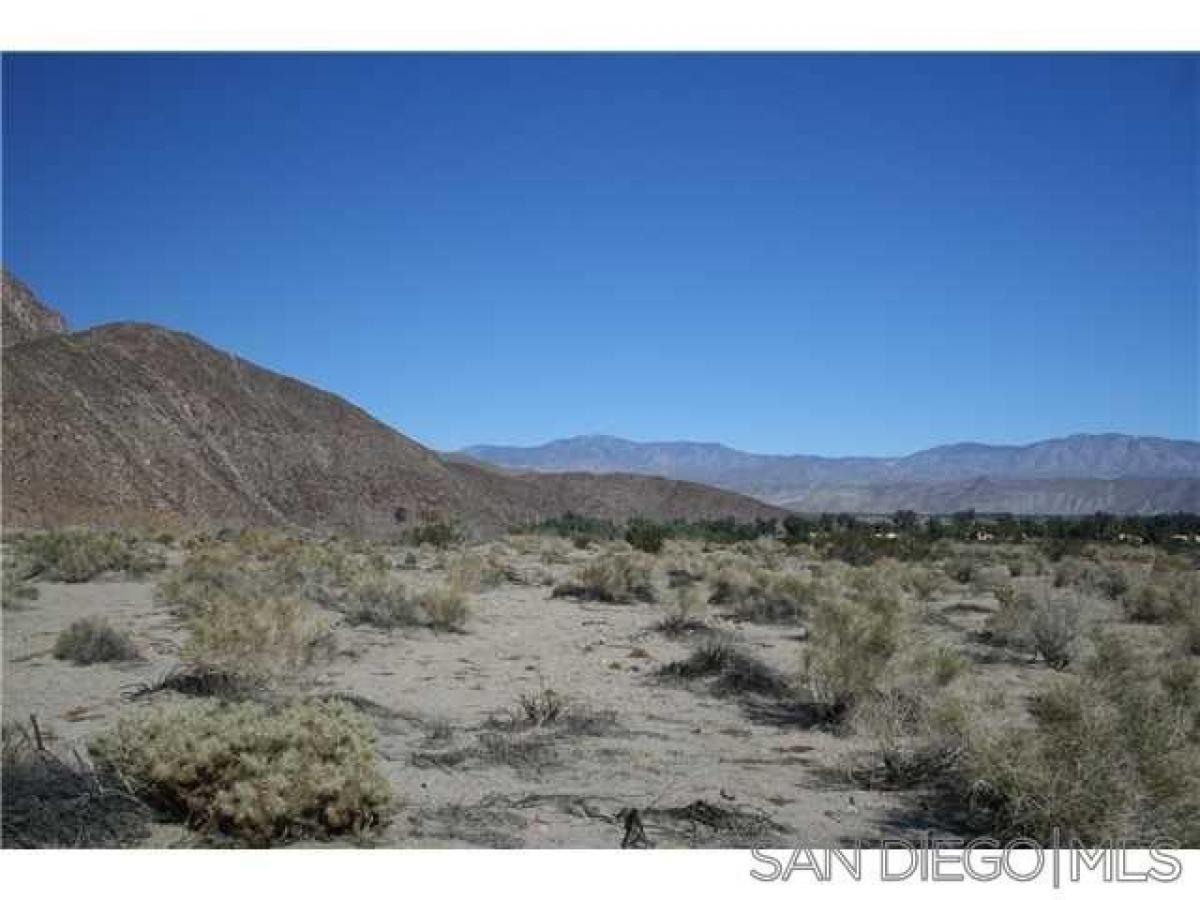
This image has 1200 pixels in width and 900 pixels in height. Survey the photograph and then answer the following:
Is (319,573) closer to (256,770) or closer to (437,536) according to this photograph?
(256,770)

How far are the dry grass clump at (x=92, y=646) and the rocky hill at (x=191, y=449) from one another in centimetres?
2963

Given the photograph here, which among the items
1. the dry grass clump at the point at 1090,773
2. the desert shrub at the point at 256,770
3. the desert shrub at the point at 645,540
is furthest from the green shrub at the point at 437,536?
the dry grass clump at the point at 1090,773

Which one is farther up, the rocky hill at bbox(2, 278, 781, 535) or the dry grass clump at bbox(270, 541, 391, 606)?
the rocky hill at bbox(2, 278, 781, 535)

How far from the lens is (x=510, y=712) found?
30.3ft

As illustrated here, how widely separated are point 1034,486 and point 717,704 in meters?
164

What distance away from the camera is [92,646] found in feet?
36.7

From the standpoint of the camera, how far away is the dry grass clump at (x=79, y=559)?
1962 cm

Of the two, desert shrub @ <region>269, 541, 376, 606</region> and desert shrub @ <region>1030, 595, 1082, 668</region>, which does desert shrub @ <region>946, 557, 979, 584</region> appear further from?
desert shrub @ <region>269, 541, 376, 606</region>

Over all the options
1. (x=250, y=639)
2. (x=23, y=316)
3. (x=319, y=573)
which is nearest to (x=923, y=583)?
(x=319, y=573)

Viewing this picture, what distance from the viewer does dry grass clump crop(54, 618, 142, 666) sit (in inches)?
439

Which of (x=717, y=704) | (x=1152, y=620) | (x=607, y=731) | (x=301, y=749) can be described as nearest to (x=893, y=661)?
(x=717, y=704)

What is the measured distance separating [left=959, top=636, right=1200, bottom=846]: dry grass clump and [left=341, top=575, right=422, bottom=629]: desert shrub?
919 cm

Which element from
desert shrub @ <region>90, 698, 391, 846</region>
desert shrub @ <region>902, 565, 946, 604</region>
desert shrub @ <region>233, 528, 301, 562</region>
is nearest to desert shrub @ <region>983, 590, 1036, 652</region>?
desert shrub @ <region>902, 565, 946, 604</region>
